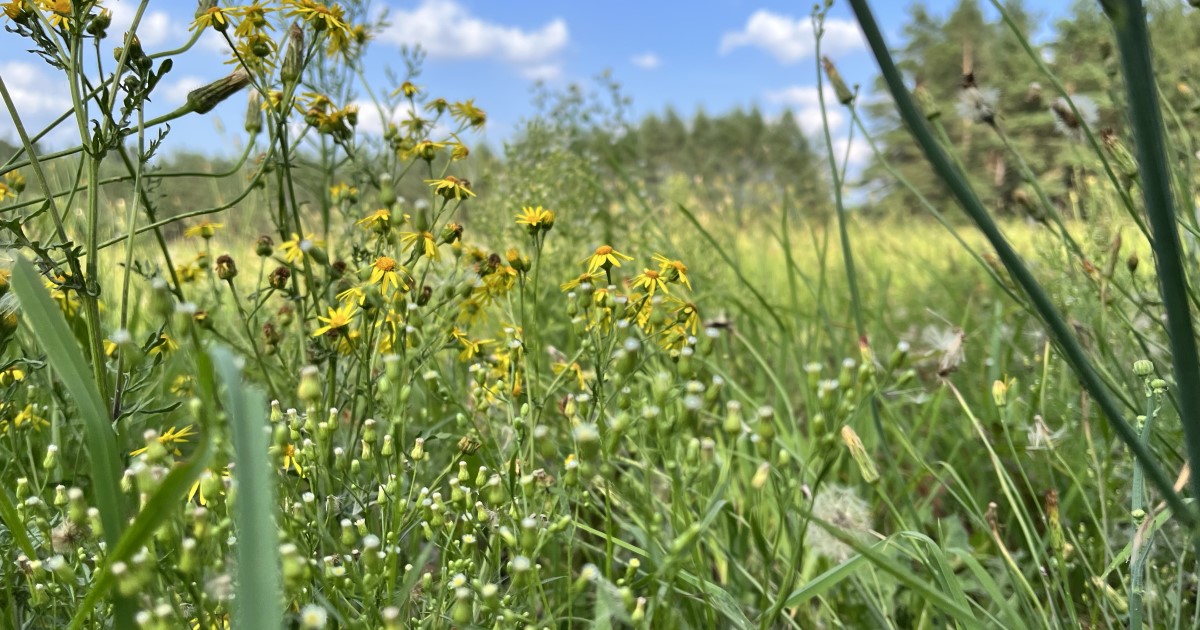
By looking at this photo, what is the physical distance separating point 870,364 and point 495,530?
0.37 m

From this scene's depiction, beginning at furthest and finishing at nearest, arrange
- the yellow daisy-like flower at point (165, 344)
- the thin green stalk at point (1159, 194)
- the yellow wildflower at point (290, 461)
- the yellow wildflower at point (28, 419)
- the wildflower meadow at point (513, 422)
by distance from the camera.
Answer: the yellow wildflower at point (28, 419)
the yellow daisy-like flower at point (165, 344)
the yellow wildflower at point (290, 461)
the wildflower meadow at point (513, 422)
the thin green stalk at point (1159, 194)

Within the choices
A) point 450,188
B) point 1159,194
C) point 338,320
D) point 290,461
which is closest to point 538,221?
point 450,188

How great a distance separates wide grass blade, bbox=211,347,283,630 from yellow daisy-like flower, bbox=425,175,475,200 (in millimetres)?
704

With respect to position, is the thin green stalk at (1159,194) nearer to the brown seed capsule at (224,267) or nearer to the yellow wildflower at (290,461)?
the yellow wildflower at (290,461)

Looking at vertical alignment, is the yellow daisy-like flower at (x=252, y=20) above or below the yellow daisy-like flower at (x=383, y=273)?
above

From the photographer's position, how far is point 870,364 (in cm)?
60

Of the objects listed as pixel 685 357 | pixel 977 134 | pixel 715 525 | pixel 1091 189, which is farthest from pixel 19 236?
pixel 977 134

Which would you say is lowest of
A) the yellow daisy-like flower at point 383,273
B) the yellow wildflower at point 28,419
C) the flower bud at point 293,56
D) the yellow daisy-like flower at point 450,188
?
the yellow wildflower at point 28,419

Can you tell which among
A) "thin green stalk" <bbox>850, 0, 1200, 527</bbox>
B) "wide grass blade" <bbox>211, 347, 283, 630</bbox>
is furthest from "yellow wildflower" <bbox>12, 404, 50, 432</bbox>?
"thin green stalk" <bbox>850, 0, 1200, 527</bbox>

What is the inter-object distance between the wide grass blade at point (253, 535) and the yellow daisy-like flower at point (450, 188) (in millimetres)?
704

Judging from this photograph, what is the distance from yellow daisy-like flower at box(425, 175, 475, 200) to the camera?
42.7 inches

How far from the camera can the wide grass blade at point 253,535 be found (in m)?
0.39

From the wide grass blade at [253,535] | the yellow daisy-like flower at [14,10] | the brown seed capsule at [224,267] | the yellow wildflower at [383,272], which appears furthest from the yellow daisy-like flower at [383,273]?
the wide grass blade at [253,535]

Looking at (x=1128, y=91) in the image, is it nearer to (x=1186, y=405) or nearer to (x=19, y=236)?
(x=1186, y=405)
